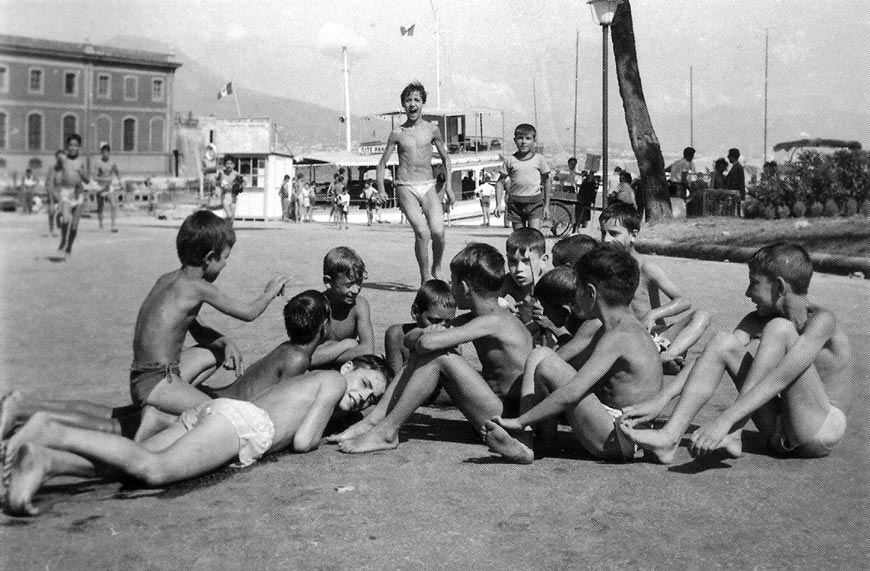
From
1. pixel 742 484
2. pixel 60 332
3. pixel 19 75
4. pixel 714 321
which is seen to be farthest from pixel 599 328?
pixel 60 332

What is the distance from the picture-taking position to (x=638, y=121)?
19.1 metres

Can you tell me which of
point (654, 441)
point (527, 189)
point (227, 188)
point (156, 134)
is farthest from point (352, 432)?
point (227, 188)

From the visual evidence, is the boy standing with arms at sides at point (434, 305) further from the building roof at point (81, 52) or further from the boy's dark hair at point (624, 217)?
the building roof at point (81, 52)

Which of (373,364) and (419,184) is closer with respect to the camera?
(373,364)

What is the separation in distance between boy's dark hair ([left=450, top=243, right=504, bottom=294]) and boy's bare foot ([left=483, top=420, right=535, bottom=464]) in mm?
724

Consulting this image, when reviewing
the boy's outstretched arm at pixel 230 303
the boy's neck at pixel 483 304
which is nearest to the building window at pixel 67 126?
the boy's outstretched arm at pixel 230 303

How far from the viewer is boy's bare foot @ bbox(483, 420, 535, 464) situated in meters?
4.01

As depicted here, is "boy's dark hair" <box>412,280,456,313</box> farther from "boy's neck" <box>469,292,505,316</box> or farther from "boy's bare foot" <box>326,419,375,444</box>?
"boy's bare foot" <box>326,419,375,444</box>

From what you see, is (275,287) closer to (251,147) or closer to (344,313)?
(344,313)

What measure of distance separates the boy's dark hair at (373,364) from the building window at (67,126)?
1.72 meters

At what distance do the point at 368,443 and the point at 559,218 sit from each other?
625 inches

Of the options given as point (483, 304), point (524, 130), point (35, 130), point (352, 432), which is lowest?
point (352, 432)

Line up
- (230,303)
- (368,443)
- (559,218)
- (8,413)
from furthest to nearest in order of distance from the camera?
(559,218) → (230,303) → (368,443) → (8,413)

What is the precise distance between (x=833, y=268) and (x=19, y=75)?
35.3ft
